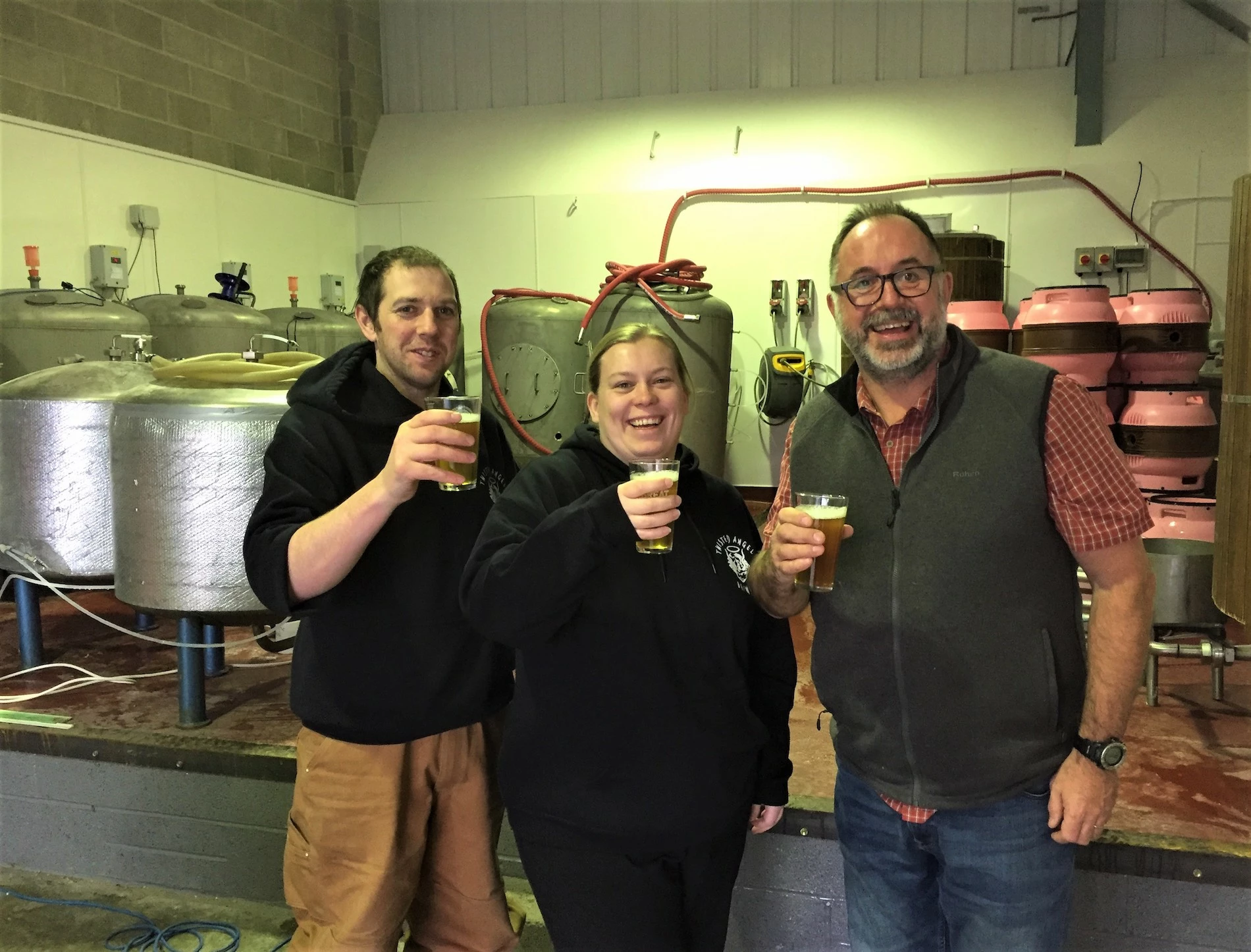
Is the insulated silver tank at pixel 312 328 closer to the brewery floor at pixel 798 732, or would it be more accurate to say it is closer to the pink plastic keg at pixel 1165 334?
the brewery floor at pixel 798 732

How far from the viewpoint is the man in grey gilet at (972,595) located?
144cm

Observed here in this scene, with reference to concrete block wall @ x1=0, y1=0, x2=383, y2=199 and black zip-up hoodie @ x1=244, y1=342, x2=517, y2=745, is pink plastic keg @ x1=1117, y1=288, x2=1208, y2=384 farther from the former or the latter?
concrete block wall @ x1=0, y1=0, x2=383, y2=199

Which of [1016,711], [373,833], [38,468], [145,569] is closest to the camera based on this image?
[1016,711]

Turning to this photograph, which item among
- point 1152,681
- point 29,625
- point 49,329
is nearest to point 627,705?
point 1152,681

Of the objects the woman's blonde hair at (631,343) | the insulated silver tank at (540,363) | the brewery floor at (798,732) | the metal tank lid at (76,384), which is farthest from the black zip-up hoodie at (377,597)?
the insulated silver tank at (540,363)

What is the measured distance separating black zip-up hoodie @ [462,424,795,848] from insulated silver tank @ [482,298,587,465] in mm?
4131

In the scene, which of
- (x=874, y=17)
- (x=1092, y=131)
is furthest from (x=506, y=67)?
(x=1092, y=131)

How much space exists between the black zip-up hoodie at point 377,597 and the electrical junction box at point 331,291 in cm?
578

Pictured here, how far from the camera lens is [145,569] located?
8.91ft

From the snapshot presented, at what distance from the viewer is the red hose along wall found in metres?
5.57

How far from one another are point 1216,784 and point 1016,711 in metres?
1.36

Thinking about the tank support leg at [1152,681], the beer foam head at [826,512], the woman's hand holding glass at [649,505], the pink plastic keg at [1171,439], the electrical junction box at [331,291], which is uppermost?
the electrical junction box at [331,291]

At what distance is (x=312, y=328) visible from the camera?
6.21 meters

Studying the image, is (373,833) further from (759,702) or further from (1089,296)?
(1089,296)
